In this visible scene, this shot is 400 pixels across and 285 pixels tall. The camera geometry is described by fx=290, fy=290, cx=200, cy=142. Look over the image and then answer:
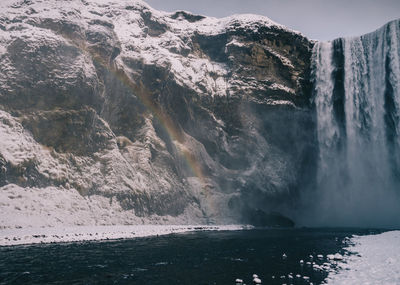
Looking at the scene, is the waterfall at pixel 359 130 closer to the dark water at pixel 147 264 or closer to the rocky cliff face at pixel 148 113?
the rocky cliff face at pixel 148 113

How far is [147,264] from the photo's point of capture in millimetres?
17297

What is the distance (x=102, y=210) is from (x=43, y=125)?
Answer: 50.0ft

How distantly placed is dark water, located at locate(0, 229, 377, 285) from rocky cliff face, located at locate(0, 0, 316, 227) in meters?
14.2

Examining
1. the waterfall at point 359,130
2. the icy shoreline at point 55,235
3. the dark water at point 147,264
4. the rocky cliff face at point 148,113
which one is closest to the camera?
the dark water at point 147,264

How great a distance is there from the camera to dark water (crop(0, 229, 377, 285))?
1384 centimetres

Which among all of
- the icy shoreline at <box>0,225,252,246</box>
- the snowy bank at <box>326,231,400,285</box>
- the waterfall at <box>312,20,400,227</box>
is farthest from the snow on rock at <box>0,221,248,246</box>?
the waterfall at <box>312,20,400,227</box>

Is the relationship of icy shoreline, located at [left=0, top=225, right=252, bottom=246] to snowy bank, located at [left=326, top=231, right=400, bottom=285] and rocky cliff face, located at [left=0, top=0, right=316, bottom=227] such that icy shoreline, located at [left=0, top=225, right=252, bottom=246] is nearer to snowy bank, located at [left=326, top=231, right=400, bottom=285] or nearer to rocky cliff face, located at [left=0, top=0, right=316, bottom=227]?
rocky cliff face, located at [left=0, top=0, right=316, bottom=227]

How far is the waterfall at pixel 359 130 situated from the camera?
2156 inches

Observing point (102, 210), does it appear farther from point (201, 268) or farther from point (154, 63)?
point (154, 63)

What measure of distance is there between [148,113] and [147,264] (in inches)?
1565

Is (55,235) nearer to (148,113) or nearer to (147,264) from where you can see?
(147,264)

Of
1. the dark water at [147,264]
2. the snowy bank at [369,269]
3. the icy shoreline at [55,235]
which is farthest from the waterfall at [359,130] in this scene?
the icy shoreline at [55,235]

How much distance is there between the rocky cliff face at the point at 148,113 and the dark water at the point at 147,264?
46.7 ft

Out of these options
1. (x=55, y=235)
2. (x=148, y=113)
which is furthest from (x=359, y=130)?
(x=55, y=235)
